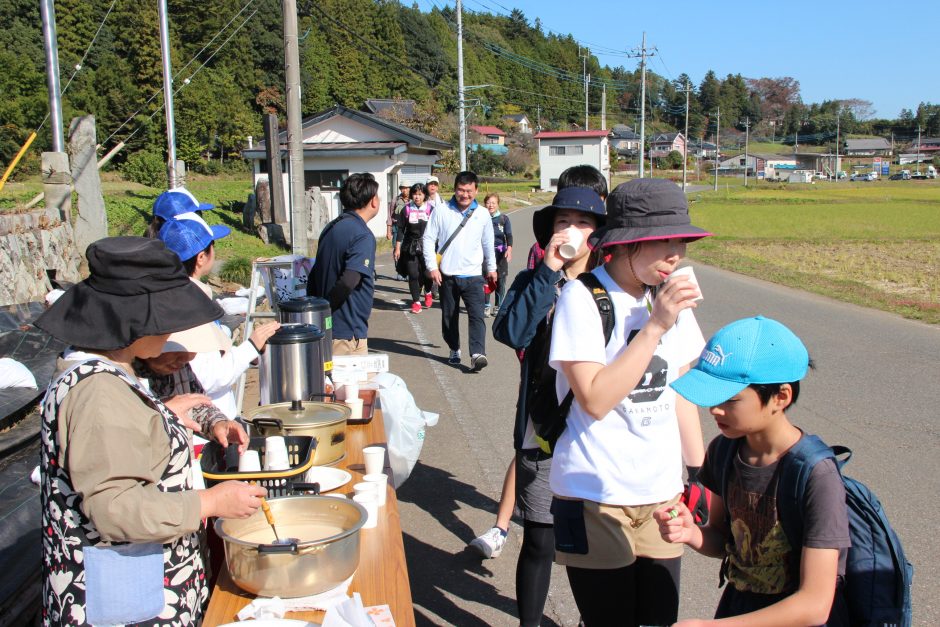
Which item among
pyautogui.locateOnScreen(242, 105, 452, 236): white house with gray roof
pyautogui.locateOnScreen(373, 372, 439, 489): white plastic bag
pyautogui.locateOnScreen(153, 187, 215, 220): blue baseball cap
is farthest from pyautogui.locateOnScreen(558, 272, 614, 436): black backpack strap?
pyautogui.locateOnScreen(242, 105, 452, 236): white house with gray roof

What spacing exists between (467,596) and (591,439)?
1892mm

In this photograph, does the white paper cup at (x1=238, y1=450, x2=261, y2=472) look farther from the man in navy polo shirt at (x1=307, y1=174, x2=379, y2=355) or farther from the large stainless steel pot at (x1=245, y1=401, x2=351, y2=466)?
the man in navy polo shirt at (x1=307, y1=174, x2=379, y2=355)

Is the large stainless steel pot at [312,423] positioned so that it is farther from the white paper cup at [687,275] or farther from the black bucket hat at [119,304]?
the white paper cup at [687,275]

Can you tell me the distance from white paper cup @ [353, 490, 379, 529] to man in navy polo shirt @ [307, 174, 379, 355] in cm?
298

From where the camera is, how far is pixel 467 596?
402cm

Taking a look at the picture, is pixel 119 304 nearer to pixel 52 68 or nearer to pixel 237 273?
pixel 52 68

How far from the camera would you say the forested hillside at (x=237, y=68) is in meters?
36.1

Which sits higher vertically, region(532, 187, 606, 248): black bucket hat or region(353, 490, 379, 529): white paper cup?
region(532, 187, 606, 248): black bucket hat

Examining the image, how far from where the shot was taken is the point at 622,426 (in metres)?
2.50

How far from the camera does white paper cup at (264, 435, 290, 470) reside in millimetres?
2816

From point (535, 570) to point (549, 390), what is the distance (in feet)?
3.16

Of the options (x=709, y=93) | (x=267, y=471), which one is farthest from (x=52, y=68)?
(x=709, y=93)

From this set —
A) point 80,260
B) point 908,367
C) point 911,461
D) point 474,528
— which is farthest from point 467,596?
point 80,260

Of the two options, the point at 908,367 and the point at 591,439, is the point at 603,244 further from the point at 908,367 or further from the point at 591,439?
the point at 908,367
